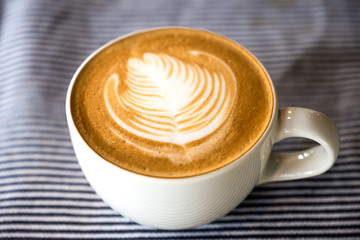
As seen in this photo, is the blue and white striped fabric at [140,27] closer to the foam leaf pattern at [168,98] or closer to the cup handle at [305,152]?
the cup handle at [305,152]

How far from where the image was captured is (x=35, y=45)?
943 millimetres

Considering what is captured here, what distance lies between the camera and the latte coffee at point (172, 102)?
559 mm

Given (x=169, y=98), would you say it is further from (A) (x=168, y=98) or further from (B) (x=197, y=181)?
(B) (x=197, y=181)

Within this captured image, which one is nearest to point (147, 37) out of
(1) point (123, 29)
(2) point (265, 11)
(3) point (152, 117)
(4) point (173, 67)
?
(4) point (173, 67)

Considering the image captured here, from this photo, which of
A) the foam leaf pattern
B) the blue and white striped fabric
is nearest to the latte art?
the foam leaf pattern

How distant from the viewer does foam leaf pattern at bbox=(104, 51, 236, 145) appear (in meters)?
0.59

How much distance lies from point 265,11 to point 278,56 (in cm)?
17

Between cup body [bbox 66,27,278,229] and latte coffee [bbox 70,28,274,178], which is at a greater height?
latte coffee [bbox 70,28,274,178]

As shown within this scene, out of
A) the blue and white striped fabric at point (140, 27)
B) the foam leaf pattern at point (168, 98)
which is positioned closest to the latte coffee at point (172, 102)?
the foam leaf pattern at point (168, 98)

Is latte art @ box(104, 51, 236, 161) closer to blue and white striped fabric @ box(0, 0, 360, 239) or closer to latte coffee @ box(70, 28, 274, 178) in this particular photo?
latte coffee @ box(70, 28, 274, 178)

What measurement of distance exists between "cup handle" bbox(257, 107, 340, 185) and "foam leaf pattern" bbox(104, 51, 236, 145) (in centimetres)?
9

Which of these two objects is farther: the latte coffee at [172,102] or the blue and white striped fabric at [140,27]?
the blue and white striped fabric at [140,27]

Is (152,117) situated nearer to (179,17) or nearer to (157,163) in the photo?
(157,163)

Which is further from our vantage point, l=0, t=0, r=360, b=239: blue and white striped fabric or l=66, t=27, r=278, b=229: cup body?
l=0, t=0, r=360, b=239: blue and white striped fabric
